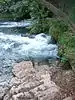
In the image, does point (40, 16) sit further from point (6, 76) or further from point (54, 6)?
point (6, 76)

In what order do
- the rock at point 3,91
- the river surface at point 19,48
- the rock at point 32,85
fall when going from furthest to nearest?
the river surface at point 19,48
the rock at point 3,91
the rock at point 32,85

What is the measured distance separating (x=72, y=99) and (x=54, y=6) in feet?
16.1

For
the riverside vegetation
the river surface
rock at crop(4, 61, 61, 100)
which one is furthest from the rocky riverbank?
the riverside vegetation

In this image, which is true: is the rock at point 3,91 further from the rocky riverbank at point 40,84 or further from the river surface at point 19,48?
the river surface at point 19,48

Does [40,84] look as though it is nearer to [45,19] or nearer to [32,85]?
[32,85]

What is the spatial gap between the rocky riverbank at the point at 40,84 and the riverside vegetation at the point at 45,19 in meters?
0.48

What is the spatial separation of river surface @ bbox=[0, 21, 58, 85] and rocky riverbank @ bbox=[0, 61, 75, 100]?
367 mm

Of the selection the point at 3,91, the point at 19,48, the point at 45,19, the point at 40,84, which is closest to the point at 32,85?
the point at 40,84

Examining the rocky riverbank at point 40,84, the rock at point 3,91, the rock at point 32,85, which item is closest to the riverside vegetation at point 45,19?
the rocky riverbank at point 40,84

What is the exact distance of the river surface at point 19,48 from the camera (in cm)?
826

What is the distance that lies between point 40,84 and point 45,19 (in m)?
5.24

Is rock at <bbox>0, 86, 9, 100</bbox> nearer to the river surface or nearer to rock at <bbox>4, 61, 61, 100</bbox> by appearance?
rock at <bbox>4, 61, 61, 100</bbox>

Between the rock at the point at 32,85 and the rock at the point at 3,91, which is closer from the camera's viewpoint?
the rock at the point at 32,85

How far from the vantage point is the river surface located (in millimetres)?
8258
